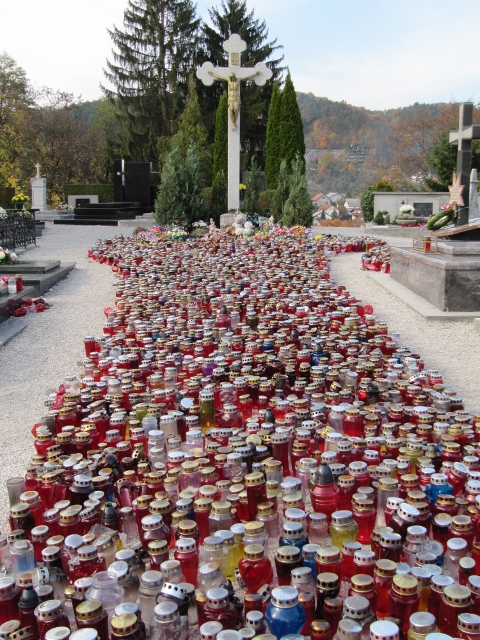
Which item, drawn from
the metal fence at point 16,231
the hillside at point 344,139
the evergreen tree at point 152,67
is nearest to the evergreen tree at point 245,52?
the evergreen tree at point 152,67

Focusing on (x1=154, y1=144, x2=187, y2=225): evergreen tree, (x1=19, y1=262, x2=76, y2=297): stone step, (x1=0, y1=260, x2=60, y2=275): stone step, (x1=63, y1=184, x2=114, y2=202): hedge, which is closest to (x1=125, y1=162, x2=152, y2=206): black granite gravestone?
(x1=63, y1=184, x2=114, y2=202): hedge

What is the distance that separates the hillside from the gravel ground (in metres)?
59.5

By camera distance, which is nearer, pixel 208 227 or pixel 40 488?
pixel 40 488

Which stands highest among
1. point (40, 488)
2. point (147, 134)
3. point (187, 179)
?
point (147, 134)

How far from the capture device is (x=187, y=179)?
17.6 metres

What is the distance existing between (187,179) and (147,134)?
18.6 meters

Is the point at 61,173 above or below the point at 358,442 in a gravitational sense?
above

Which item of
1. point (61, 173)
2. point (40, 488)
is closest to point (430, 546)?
point (40, 488)

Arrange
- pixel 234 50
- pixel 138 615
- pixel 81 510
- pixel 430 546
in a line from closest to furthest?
1. pixel 138 615
2. pixel 430 546
3. pixel 81 510
4. pixel 234 50

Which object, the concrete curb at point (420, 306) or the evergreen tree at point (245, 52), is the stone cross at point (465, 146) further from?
the evergreen tree at point (245, 52)

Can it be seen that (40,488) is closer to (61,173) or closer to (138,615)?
(138,615)

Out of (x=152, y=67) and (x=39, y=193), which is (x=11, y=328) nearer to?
(x=39, y=193)

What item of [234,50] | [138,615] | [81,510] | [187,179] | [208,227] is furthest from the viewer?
[234,50]

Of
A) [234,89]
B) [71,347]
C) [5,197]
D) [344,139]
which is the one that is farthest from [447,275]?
[344,139]
